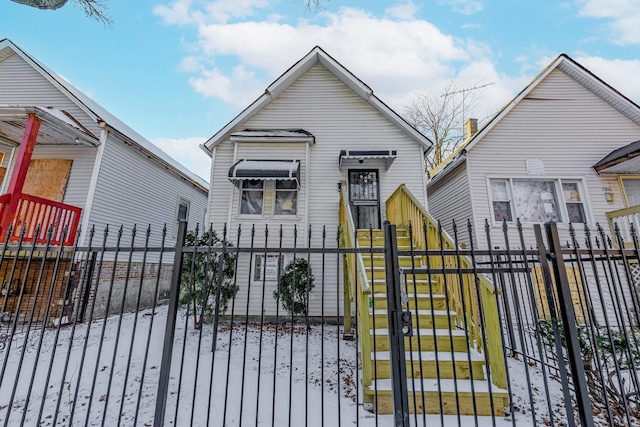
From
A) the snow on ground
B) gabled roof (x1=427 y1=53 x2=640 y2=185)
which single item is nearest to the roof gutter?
gabled roof (x1=427 y1=53 x2=640 y2=185)

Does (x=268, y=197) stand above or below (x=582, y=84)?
below

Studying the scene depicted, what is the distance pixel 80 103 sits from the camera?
30.8 feet

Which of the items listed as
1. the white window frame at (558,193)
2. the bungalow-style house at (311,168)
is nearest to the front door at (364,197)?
the bungalow-style house at (311,168)

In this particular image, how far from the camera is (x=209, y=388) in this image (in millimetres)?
3262

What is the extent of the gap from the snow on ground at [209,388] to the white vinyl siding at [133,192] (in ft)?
14.3

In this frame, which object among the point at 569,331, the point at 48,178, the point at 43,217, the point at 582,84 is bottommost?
the point at 569,331

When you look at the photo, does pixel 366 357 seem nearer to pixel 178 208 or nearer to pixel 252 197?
pixel 252 197

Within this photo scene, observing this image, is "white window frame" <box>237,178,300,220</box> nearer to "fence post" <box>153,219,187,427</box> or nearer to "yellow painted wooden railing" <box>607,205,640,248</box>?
"fence post" <box>153,219,187,427</box>

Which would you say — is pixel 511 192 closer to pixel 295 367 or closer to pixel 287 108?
pixel 287 108

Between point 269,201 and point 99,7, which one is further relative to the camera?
point 269,201

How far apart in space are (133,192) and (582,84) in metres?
17.0

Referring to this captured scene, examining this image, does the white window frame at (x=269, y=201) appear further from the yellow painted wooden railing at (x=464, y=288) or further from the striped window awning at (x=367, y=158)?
the yellow painted wooden railing at (x=464, y=288)

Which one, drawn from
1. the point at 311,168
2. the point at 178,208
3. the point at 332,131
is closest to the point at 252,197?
the point at 311,168

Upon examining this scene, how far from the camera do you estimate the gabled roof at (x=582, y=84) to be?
943cm
